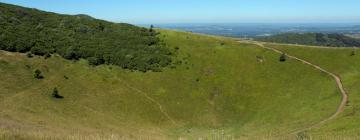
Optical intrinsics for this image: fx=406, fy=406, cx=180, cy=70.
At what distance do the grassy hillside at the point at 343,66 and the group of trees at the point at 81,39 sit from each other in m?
27.9

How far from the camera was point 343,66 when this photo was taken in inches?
2901

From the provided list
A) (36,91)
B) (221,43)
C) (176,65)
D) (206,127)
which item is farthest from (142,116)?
(221,43)

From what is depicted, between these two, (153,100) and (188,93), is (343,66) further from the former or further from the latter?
(153,100)

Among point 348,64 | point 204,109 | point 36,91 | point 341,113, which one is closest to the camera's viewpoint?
point 341,113

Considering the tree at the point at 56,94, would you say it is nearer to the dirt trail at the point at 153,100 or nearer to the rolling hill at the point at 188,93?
the rolling hill at the point at 188,93

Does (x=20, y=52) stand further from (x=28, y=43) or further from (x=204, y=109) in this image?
(x=204, y=109)

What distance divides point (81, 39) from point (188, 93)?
92.9ft

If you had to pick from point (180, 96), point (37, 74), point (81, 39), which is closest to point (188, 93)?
point (180, 96)

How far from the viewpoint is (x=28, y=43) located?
72.4 m

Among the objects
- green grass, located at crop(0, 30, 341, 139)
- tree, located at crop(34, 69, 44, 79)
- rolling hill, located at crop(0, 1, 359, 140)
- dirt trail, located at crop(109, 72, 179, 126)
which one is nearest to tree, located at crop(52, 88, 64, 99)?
rolling hill, located at crop(0, 1, 359, 140)

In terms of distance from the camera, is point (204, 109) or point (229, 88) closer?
point (204, 109)

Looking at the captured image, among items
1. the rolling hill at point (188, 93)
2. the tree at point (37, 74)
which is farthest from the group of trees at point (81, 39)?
the tree at point (37, 74)

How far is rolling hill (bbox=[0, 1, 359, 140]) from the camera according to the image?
166 ft

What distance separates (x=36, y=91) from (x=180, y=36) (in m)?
45.8
